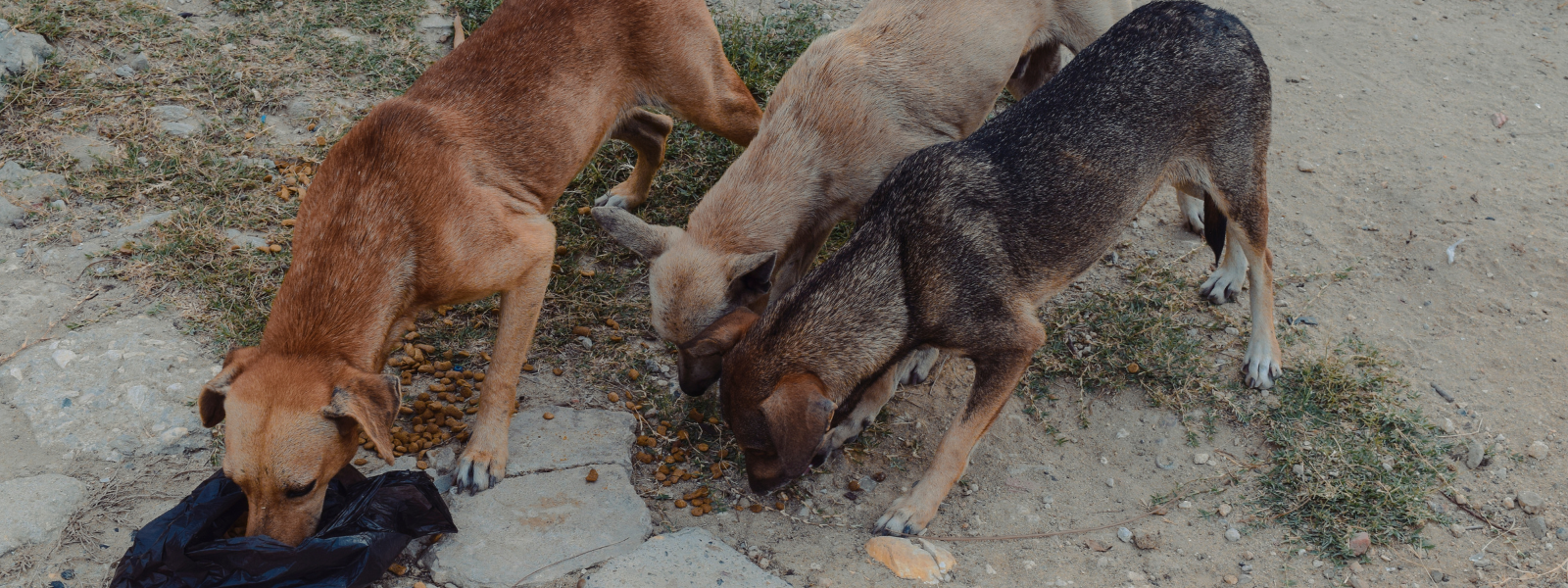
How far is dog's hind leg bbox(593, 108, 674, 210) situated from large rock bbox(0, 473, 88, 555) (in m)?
3.10

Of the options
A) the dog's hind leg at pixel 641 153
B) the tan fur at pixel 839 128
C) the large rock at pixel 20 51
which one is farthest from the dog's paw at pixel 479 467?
the large rock at pixel 20 51

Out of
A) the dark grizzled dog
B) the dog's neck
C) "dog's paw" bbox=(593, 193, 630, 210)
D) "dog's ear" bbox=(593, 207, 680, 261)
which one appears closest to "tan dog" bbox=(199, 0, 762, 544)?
"dog's ear" bbox=(593, 207, 680, 261)

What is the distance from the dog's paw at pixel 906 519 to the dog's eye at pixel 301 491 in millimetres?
2422

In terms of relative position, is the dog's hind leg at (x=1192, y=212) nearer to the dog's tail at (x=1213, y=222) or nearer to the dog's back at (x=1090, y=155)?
the dog's tail at (x=1213, y=222)

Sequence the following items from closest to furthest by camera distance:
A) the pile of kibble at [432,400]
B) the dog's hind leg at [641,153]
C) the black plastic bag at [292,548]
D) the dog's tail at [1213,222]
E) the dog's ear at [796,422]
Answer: the black plastic bag at [292,548], the dog's ear at [796,422], the pile of kibble at [432,400], the dog's tail at [1213,222], the dog's hind leg at [641,153]

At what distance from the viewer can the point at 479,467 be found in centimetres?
468

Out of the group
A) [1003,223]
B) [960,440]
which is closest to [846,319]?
[960,440]

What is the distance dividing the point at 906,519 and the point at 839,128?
2.12 meters

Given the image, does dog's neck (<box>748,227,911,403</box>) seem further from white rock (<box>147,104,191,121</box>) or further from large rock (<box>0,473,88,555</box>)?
white rock (<box>147,104,191,121</box>)

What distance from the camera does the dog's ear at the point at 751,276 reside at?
15.2 ft

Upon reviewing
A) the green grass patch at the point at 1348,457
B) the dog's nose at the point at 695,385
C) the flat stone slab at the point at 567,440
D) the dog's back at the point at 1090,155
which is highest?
the dog's back at the point at 1090,155

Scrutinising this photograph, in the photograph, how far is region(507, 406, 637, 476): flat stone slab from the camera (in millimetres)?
4840

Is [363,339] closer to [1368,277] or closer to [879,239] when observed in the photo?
[879,239]

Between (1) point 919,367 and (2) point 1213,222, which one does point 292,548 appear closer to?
(1) point 919,367
